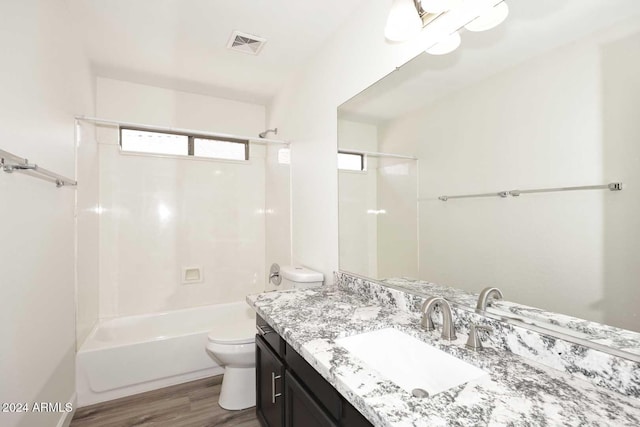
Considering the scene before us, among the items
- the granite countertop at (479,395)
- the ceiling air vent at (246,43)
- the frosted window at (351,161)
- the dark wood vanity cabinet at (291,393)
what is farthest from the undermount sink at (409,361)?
the ceiling air vent at (246,43)

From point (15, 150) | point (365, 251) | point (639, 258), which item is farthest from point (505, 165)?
point (15, 150)

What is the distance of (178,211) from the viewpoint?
2.90 meters

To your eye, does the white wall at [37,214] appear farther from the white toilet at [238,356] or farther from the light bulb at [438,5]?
the light bulb at [438,5]

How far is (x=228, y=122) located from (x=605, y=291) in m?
3.18

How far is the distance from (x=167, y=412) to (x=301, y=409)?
1403 mm

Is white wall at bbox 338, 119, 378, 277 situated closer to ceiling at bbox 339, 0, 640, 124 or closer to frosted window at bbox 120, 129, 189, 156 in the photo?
ceiling at bbox 339, 0, 640, 124

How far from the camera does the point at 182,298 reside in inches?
113

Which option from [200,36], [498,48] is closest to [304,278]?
[498,48]

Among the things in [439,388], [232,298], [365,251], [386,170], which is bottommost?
[232,298]

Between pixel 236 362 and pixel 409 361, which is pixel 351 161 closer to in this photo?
pixel 409 361

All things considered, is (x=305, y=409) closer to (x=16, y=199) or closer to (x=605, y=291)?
(x=605, y=291)

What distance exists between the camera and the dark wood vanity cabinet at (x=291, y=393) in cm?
83

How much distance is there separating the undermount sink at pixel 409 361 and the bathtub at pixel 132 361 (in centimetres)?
173

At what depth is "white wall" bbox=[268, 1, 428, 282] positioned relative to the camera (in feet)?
5.09
